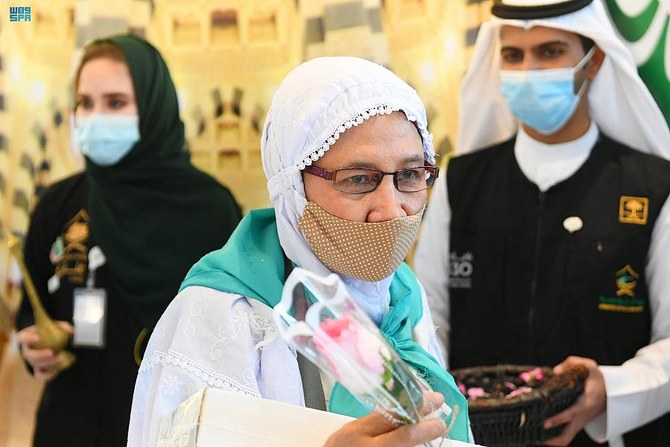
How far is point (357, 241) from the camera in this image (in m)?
1.94

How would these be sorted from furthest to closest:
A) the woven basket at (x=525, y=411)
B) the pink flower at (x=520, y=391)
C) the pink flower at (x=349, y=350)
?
the pink flower at (x=520, y=391), the woven basket at (x=525, y=411), the pink flower at (x=349, y=350)

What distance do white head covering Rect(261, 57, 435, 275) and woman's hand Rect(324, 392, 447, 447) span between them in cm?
55

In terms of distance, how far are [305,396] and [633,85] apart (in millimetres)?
2056

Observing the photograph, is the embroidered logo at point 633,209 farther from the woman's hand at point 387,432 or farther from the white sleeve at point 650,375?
the woman's hand at point 387,432

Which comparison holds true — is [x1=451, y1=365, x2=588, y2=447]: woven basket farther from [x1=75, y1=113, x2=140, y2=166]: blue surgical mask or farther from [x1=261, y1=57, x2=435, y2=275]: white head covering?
[x1=75, y1=113, x2=140, y2=166]: blue surgical mask

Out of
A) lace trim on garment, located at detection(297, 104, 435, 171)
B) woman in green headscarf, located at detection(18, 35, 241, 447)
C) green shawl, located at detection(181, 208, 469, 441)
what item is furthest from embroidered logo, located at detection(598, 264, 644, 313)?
lace trim on garment, located at detection(297, 104, 435, 171)

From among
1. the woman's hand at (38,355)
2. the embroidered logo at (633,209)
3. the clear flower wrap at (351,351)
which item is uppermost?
the clear flower wrap at (351,351)

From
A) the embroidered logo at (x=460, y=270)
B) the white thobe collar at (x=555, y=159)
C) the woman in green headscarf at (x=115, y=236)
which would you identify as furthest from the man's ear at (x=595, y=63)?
the woman in green headscarf at (x=115, y=236)

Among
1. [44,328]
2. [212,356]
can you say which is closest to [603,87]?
[212,356]

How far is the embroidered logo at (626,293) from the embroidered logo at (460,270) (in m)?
0.53

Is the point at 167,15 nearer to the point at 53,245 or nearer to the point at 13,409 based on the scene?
the point at 53,245

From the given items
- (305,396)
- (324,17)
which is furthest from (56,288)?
(305,396)

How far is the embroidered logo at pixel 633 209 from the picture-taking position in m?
3.35

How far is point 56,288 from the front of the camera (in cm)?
385
